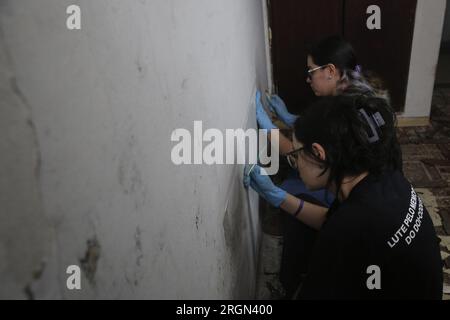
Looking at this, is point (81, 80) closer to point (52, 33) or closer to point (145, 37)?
point (52, 33)

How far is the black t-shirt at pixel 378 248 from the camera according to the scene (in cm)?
115

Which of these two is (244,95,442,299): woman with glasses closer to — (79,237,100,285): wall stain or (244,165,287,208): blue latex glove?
(244,165,287,208): blue latex glove

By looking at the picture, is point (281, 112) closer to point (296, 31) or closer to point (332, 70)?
point (332, 70)

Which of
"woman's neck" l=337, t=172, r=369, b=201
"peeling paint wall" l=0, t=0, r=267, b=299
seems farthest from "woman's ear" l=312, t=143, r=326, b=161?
"peeling paint wall" l=0, t=0, r=267, b=299

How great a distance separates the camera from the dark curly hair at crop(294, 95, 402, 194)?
1.22 m

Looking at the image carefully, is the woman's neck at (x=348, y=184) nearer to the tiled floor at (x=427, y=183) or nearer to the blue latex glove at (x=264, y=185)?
the blue latex glove at (x=264, y=185)

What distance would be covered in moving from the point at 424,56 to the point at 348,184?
2.86 metres

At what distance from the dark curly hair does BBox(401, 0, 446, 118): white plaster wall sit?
8.47 ft

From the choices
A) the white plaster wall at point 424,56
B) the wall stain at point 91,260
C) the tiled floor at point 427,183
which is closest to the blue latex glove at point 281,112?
the tiled floor at point 427,183

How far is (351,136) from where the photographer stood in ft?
4.01

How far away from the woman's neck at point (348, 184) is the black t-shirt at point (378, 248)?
0.02 metres
